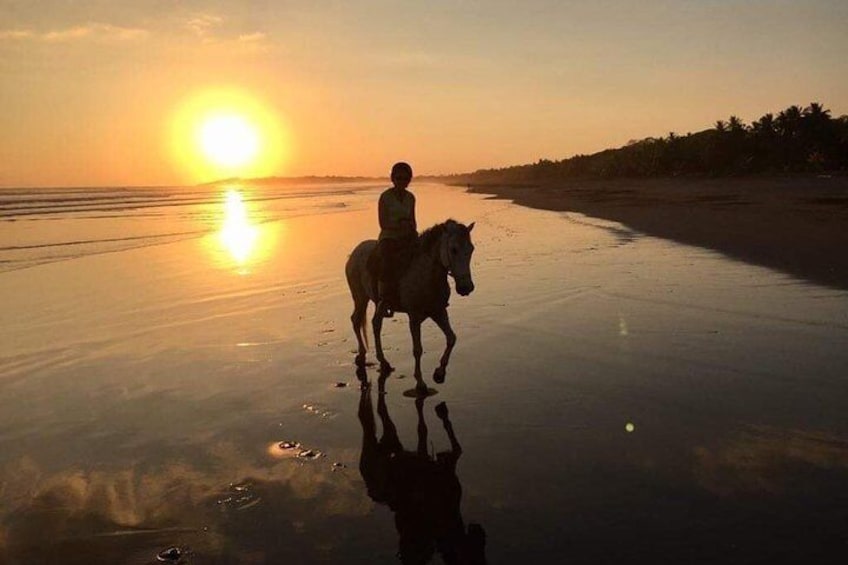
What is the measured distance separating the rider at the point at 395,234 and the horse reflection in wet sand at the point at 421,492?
2.06m

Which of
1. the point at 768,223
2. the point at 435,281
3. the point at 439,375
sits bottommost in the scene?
the point at 768,223

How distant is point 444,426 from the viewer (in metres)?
6.34

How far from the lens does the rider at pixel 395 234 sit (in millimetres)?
8180

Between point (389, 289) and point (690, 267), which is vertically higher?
point (389, 289)

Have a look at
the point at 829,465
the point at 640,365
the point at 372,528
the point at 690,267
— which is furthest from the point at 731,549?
the point at 690,267

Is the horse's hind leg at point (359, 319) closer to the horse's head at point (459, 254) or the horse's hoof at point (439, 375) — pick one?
the horse's hoof at point (439, 375)

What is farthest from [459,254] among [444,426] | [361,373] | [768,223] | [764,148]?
[764,148]

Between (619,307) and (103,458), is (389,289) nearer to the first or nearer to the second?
(103,458)

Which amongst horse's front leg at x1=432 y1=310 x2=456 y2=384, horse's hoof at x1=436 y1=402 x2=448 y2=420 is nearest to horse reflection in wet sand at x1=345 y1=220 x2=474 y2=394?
horse's front leg at x1=432 y1=310 x2=456 y2=384

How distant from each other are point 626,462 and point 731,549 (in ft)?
4.54

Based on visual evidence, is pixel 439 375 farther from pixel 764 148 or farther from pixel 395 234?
pixel 764 148

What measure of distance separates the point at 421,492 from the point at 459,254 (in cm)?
308

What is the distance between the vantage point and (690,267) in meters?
16.2

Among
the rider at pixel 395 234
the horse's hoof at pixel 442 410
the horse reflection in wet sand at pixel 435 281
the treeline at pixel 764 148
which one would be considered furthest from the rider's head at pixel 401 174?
the treeline at pixel 764 148
